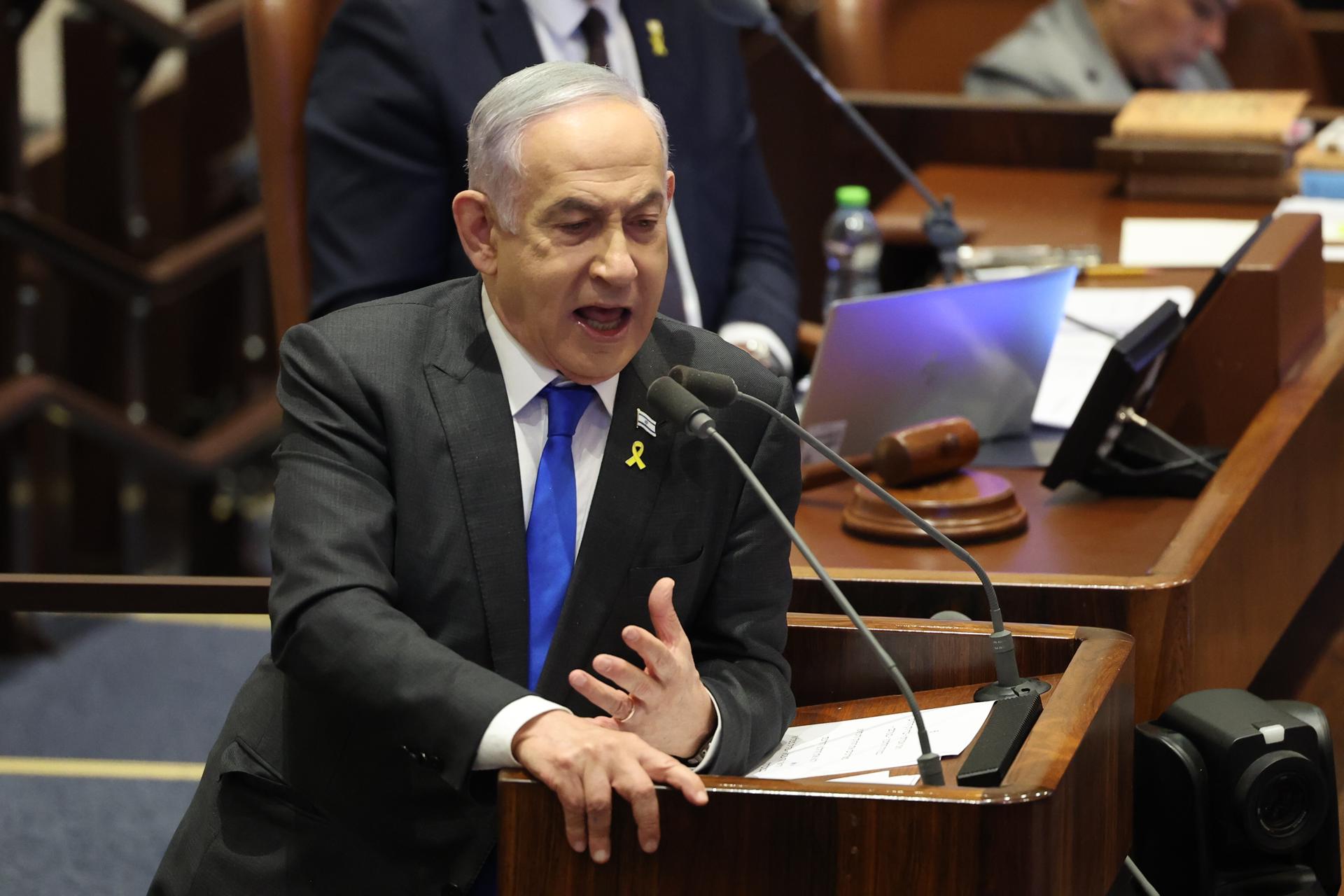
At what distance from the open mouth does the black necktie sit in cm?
108

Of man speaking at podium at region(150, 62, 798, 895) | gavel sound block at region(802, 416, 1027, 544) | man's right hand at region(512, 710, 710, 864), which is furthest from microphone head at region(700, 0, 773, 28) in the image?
man's right hand at region(512, 710, 710, 864)

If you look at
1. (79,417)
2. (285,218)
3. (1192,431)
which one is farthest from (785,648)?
(79,417)

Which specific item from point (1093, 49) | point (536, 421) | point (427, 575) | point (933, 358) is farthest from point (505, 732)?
point (1093, 49)

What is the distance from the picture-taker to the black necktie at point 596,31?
96.4 inches

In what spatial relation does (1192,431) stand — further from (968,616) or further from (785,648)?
(785,648)

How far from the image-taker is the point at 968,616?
166cm

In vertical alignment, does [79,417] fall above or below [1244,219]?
below

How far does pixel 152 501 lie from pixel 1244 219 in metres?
2.40

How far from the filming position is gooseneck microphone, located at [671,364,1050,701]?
4.33 feet

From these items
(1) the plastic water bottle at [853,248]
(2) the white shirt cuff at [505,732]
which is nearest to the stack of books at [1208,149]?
(1) the plastic water bottle at [853,248]

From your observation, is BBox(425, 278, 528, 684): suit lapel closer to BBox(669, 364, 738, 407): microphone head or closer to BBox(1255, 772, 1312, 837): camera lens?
BBox(669, 364, 738, 407): microphone head

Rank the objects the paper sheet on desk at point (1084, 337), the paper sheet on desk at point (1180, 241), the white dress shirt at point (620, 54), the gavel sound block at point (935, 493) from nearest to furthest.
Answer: the gavel sound block at point (935, 493), the paper sheet on desk at point (1084, 337), the white dress shirt at point (620, 54), the paper sheet on desk at point (1180, 241)

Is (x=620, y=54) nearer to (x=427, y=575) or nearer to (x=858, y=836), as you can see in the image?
(x=427, y=575)

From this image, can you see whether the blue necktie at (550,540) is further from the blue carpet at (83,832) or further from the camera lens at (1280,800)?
the blue carpet at (83,832)
